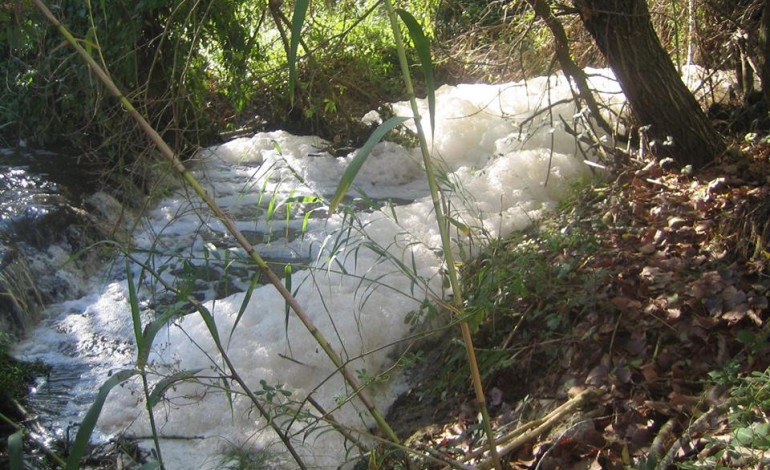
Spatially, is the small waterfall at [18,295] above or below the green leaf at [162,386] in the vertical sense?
below

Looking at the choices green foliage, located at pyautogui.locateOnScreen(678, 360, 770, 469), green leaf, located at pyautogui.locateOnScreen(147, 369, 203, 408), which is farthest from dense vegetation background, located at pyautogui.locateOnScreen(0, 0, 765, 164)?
green foliage, located at pyautogui.locateOnScreen(678, 360, 770, 469)

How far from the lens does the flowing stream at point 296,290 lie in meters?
3.62

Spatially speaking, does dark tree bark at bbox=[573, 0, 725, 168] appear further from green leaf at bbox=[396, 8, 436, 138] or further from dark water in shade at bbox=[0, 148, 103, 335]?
dark water in shade at bbox=[0, 148, 103, 335]

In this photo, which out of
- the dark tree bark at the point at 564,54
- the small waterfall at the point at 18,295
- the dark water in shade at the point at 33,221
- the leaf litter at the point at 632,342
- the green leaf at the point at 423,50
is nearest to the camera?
the green leaf at the point at 423,50

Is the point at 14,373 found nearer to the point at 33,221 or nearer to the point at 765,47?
the point at 33,221

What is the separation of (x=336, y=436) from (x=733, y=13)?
12.3ft

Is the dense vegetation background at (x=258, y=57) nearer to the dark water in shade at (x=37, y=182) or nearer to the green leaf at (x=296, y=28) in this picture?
the dark water in shade at (x=37, y=182)

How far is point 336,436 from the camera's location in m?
4.02

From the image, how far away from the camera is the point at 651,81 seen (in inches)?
182

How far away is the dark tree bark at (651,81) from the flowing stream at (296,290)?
1.77 feet

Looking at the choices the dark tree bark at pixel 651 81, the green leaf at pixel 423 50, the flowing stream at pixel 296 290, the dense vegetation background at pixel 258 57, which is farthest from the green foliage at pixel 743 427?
the dark tree bark at pixel 651 81

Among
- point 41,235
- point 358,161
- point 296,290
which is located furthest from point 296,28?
point 41,235

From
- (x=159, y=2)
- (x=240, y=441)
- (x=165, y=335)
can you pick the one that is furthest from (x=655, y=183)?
(x=159, y=2)

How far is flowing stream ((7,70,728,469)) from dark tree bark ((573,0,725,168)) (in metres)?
0.54
